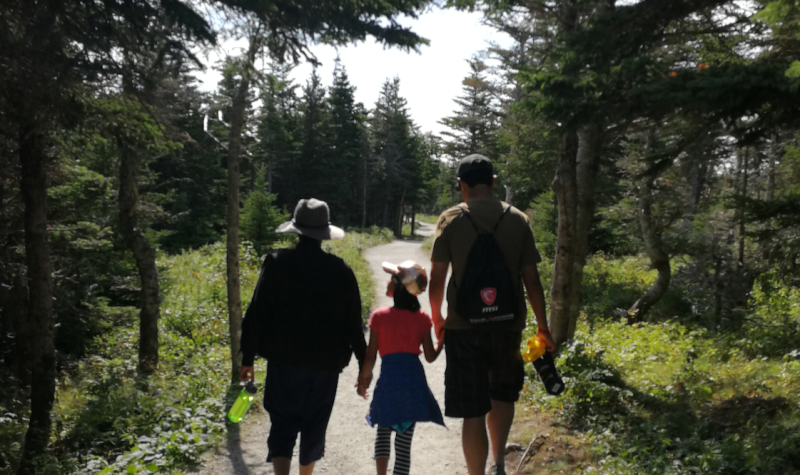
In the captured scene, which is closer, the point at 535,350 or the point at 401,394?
the point at 535,350

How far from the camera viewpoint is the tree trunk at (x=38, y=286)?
7418mm

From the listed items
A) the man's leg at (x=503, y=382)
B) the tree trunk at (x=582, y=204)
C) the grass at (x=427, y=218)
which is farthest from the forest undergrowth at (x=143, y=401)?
the grass at (x=427, y=218)

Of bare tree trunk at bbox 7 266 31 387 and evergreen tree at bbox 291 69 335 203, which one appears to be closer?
bare tree trunk at bbox 7 266 31 387

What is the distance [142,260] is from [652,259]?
38.9ft

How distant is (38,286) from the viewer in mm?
7691

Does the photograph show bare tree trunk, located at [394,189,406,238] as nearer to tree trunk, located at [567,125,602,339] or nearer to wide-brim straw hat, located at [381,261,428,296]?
tree trunk, located at [567,125,602,339]

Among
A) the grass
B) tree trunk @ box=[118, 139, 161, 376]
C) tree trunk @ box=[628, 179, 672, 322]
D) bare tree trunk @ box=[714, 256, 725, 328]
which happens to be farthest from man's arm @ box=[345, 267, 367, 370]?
the grass

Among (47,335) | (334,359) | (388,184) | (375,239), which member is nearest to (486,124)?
(375,239)

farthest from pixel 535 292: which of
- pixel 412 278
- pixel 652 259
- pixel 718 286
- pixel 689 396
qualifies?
pixel 652 259

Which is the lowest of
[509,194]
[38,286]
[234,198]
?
[38,286]

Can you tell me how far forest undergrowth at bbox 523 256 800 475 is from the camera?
4.52m

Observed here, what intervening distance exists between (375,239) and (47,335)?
2928 centimetres

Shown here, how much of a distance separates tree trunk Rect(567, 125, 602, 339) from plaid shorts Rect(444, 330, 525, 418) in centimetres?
499

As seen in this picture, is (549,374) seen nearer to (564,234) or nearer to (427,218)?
(564,234)
